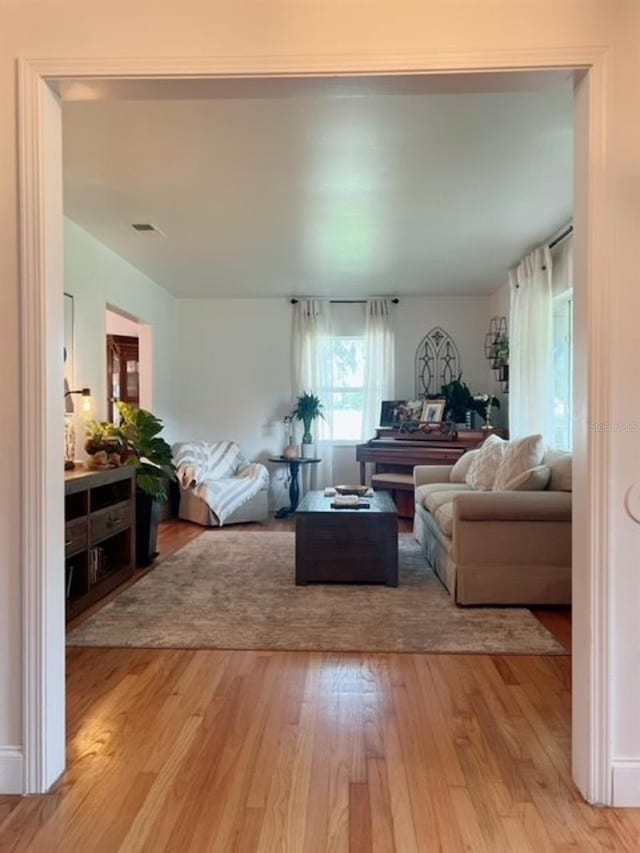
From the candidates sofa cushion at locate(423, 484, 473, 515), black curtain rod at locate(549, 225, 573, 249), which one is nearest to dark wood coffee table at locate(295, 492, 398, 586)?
sofa cushion at locate(423, 484, 473, 515)

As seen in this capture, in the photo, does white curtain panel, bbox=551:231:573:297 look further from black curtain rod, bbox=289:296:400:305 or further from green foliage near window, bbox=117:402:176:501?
green foliage near window, bbox=117:402:176:501

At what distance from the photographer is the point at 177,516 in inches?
249

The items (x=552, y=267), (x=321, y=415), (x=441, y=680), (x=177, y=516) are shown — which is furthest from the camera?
(x=321, y=415)

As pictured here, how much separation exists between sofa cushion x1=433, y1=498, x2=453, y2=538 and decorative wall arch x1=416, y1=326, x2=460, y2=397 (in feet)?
10.2

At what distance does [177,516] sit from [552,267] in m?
4.30

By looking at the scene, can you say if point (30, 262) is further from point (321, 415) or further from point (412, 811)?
point (321, 415)

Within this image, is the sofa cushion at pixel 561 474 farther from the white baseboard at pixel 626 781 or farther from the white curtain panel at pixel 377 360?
the white curtain panel at pixel 377 360

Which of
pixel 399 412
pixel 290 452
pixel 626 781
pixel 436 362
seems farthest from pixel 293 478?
pixel 626 781

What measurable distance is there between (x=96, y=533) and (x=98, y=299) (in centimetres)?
206

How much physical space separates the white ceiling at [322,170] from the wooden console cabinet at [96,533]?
1747mm

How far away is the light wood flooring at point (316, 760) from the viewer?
1.54 meters

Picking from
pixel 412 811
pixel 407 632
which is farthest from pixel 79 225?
pixel 412 811

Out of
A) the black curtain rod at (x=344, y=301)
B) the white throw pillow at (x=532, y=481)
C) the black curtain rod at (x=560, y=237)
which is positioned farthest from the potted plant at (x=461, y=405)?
the white throw pillow at (x=532, y=481)

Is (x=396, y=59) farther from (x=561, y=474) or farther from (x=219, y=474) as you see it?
(x=219, y=474)
